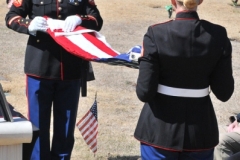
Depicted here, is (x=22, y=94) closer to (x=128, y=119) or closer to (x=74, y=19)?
(x=128, y=119)

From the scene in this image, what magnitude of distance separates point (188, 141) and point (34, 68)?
58.2 inches

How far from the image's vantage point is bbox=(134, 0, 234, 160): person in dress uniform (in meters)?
3.39

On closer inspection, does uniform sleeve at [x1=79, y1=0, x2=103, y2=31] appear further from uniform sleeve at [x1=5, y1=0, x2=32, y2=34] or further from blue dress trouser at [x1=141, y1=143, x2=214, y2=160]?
blue dress trouser at [x1=141, y1=143, x2=214, y2=160]

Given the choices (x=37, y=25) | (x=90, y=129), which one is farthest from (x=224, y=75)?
(x=90, y=129)

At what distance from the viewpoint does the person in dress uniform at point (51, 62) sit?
450 centimetres

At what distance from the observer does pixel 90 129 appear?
5531 mm

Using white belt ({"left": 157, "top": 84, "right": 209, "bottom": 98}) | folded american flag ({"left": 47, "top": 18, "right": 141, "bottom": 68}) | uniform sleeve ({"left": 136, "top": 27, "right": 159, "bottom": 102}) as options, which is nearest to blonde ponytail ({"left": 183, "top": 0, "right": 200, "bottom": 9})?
uniform sleeve ({"left": 136, "top": 27, "right": 159, "bottom": 102})

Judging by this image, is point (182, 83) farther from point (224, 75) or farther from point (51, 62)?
point (51, 62)

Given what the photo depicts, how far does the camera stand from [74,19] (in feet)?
14.6

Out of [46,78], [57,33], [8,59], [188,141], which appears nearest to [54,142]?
[46,78]

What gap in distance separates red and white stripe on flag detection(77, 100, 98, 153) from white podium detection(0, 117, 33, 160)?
2613 millimetres

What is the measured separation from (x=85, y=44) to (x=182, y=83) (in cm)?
114

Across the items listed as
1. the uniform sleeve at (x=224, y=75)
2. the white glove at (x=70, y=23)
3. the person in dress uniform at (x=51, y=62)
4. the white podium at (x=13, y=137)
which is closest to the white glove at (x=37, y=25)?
the person in dress uniform at (x=51, y=62)

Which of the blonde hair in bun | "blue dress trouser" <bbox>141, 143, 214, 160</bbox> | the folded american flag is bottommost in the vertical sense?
"blue dress trouser" <bbox>141, 143, 214, 160</bbox>
